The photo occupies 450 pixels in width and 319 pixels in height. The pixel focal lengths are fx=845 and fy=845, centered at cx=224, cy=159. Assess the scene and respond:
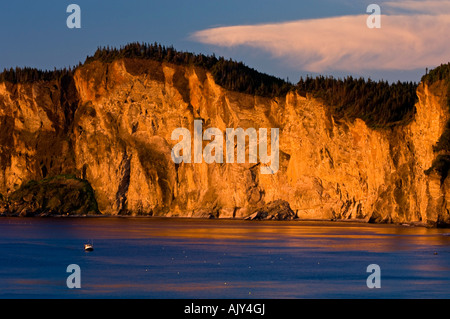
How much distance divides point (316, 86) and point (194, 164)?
1147 inches

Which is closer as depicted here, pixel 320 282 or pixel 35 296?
pixel 35 296

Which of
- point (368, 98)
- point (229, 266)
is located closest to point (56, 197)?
point (368, 98)

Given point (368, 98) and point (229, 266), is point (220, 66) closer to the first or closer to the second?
point (368, 98)

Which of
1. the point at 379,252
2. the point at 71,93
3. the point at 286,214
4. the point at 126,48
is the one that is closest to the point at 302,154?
the point at 286,214

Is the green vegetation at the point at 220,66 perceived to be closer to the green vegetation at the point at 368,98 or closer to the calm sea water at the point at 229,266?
the green vegetation at the point at 368,98

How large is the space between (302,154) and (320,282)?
9735cm

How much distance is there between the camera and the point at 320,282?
4778cm

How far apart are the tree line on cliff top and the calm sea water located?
1788 inches

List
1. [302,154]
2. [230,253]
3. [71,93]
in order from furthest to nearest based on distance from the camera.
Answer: [71,93]
[302,154]
[230,253]

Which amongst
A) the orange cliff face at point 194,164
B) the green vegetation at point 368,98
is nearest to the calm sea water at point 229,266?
the orange cliff face at point 194,164

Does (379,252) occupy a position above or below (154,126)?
below

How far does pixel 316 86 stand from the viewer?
146 meters

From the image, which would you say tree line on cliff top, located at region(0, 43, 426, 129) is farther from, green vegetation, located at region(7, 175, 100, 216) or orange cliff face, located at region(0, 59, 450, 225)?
green vegetation, located at region(7, 175, 100, 216)
